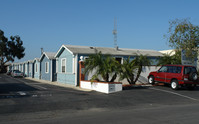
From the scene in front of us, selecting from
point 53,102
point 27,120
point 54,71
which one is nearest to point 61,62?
point 54,71

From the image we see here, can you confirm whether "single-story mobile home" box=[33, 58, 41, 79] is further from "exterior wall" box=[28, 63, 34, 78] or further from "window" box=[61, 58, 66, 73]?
"window" box=[61, 58, 66, 73]

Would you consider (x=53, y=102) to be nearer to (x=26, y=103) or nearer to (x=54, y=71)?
(x=26, y=103)

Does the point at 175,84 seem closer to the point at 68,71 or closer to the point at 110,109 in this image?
the point at 110,109

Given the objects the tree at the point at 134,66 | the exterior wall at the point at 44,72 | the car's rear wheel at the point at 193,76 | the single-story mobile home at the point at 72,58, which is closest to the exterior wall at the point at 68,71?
the single-story mobile home at the point at 72,58

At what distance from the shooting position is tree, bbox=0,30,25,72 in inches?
2355

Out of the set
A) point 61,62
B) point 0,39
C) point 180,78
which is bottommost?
point 180,78

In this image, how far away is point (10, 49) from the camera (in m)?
61.3

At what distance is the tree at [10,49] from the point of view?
5981 centimetres

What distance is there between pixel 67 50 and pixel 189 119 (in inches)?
616

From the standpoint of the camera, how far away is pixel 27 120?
299 inches

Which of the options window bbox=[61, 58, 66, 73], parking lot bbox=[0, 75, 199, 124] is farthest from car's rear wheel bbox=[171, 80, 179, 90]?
window bbox=[61, 58, 66, 73]

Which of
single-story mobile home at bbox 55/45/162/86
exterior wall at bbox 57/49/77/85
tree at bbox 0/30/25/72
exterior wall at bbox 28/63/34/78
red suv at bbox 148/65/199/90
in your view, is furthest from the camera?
tree at bbox 0/30/25/72

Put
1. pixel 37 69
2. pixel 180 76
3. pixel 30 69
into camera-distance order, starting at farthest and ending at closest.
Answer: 1. pixel 30 69
2. pixel 37 69
3. pixel 180 76

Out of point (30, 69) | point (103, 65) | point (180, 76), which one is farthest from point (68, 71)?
point (30, 69)
